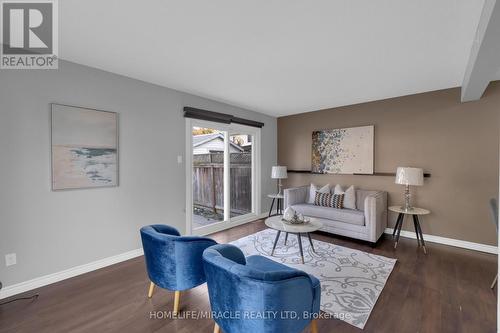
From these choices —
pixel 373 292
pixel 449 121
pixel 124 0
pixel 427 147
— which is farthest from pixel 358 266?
pixel 124 0

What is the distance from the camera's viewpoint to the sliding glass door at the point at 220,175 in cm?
395

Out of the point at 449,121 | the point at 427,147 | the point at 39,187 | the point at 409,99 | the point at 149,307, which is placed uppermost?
the point at 409,99

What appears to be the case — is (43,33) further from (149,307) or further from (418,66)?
(418,66)

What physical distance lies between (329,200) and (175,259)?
10.3ft

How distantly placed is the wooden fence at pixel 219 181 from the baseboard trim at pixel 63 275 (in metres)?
1.37

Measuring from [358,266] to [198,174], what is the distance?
112 inches

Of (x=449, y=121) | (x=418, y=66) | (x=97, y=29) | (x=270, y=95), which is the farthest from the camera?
(x=270, y=95)

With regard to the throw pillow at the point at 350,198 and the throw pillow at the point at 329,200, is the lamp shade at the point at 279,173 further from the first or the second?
the throw pillow at the point at 350,198

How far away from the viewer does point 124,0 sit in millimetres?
1607

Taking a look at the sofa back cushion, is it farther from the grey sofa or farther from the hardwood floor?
the hardwood floor

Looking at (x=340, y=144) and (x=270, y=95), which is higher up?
(x=270, y=95)

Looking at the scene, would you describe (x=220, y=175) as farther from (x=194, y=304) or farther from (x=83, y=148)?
(x=194, y=304)

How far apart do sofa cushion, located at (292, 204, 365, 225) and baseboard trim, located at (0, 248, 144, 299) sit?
283 cm

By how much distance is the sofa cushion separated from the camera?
3615mm
